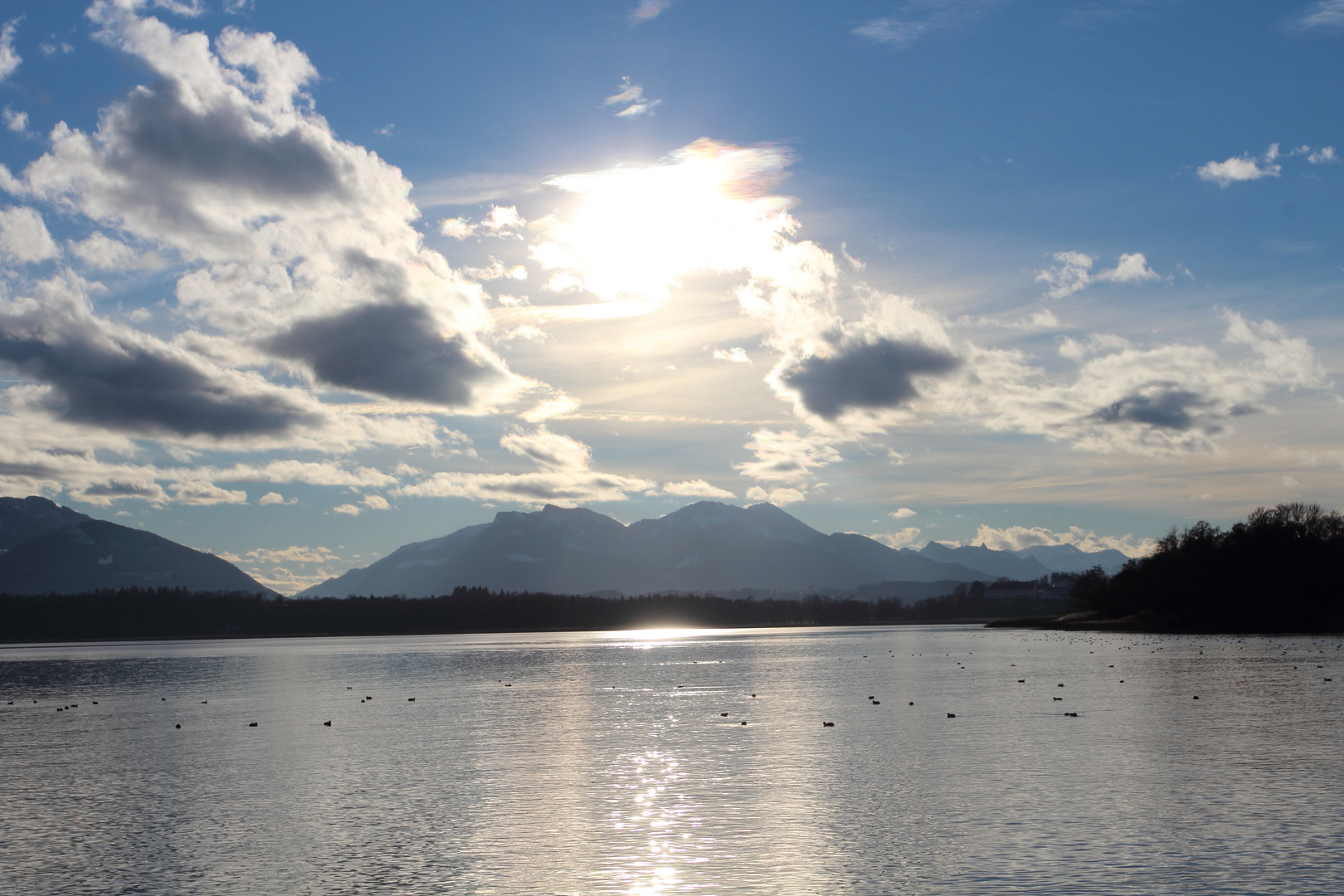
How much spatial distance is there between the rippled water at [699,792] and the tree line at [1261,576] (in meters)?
105

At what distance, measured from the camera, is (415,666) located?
116062 mm

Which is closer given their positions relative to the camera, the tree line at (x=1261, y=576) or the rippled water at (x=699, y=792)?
the rippled water at (x=699, y=792)

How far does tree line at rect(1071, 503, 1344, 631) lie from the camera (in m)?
156

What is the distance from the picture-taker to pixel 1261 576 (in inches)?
6240

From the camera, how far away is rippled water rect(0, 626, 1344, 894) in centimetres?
2066

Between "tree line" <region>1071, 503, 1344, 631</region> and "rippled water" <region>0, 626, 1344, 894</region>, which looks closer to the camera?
"rippled water" <region>0, 626, 1344, 894</region>

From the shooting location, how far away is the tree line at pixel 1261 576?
155875 mm

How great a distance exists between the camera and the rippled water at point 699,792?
20656 mm

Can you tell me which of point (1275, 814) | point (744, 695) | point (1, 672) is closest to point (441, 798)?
point (1275, 814)

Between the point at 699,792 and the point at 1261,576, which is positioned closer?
the point at 699,792

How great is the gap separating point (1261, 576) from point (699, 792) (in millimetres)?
159715

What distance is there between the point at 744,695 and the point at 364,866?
1804 inches

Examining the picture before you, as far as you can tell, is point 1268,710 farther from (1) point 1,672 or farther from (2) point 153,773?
(1) point 1,672

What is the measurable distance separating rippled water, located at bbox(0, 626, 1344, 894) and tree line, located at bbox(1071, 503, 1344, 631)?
10466 centimetres
